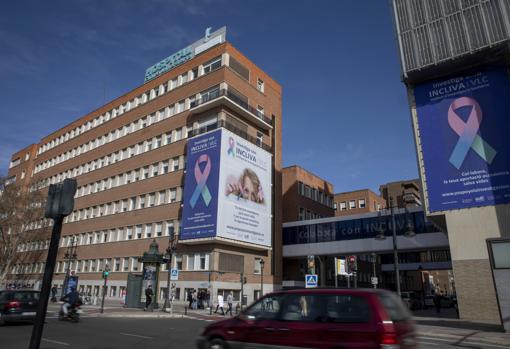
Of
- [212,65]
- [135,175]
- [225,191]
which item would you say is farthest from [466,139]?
[135,175]

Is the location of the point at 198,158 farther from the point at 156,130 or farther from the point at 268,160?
the point at 156,130

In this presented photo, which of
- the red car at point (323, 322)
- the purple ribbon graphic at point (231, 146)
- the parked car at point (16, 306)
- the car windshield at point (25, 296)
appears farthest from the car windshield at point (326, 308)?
the purple ribbon graphic at point (231, 146)

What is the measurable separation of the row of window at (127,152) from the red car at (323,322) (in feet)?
123

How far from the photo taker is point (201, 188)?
3781 cm

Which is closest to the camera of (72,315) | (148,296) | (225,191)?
(72,315)

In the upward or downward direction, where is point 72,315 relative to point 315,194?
downward

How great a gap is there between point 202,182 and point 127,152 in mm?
18923

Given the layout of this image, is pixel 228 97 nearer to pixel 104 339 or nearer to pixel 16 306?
pixel 16 306

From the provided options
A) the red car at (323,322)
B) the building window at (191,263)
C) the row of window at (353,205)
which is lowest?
the red car at (323,322)

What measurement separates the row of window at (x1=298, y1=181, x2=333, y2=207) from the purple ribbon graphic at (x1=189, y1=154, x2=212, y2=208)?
20.7 metres

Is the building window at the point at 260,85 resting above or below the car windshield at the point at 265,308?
above

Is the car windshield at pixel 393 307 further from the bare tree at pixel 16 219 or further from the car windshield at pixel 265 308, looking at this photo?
the bare tree at pixel 16 219

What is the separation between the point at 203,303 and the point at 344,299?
95.7ft

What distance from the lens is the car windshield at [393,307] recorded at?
6.68 metres
